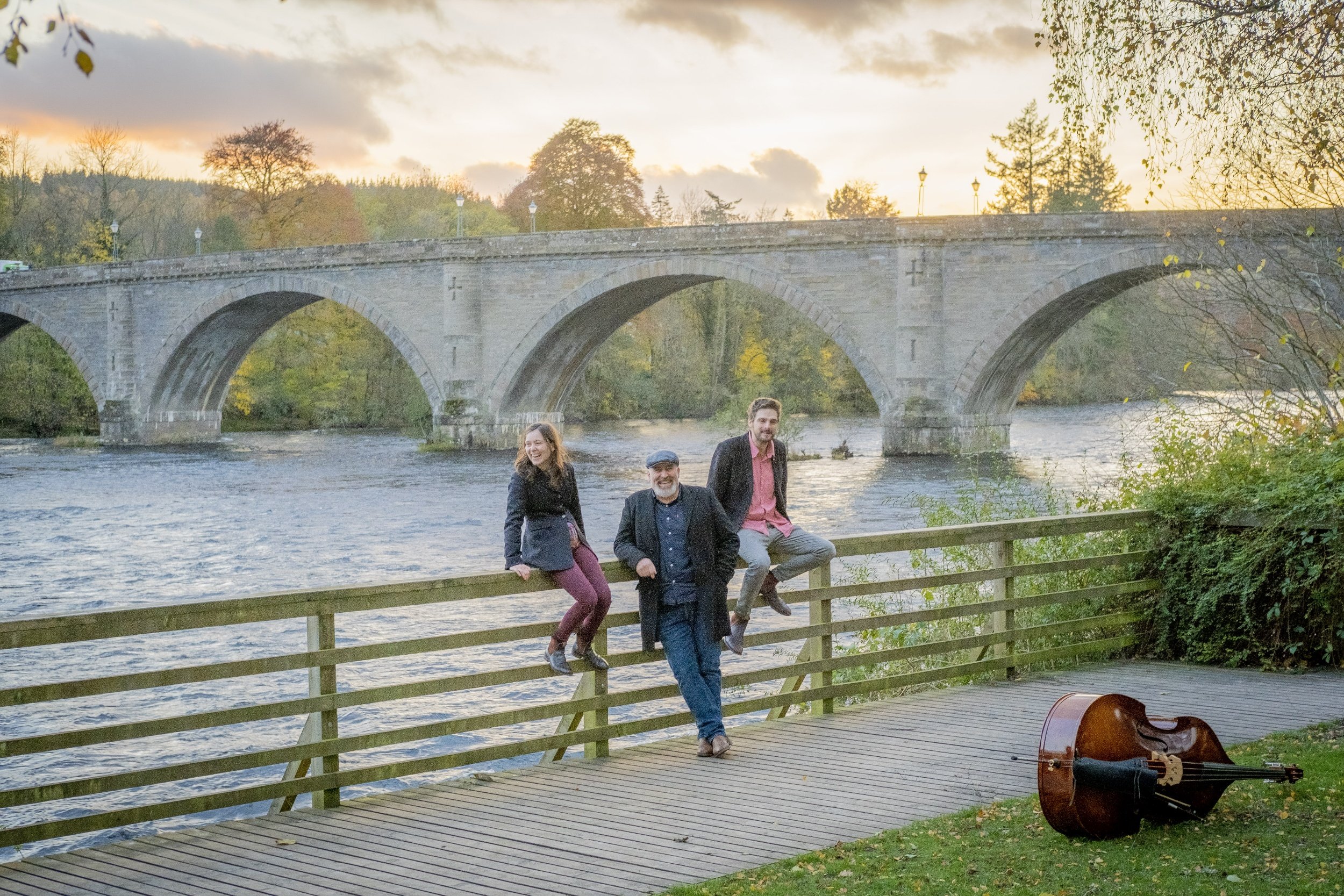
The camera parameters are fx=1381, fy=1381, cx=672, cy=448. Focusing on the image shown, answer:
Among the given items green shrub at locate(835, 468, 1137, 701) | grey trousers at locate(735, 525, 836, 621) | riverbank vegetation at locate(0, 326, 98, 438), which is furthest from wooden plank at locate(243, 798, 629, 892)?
riverbank vegetation at locate(0, 326, 98, 438)

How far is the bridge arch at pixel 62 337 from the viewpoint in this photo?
43500mm

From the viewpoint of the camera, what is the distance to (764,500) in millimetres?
6191

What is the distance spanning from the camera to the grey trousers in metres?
6.04

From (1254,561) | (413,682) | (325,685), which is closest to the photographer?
(325,685)

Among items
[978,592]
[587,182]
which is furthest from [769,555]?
[587,182]

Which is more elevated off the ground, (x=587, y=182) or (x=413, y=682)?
(x=587, y=182)

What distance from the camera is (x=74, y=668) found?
11.4 m

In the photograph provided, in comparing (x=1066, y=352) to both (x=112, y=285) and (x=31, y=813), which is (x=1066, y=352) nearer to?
(x=112, y=285)

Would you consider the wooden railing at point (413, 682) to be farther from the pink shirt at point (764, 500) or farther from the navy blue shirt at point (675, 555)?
the pink shirt at point (764, 500)

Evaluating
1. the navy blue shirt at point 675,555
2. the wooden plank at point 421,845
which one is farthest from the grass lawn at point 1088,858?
the navy blue shirt at point 675,555

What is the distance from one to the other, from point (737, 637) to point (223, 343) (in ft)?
133

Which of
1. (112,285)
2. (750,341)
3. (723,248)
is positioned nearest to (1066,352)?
(750,341)

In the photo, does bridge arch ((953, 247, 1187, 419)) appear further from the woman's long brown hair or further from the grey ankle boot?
the woman's long brown hair

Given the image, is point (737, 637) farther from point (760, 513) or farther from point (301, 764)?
point (301, 764)
